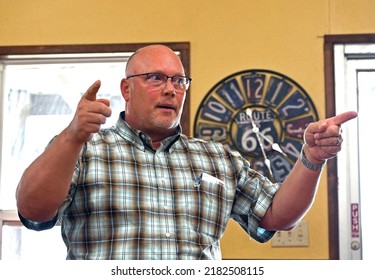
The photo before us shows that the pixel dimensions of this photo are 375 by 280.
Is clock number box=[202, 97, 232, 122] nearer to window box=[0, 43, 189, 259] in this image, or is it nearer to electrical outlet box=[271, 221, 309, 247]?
window box=[0, 43, 189, 259]

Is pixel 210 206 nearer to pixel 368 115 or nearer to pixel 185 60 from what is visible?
pixel 185 60

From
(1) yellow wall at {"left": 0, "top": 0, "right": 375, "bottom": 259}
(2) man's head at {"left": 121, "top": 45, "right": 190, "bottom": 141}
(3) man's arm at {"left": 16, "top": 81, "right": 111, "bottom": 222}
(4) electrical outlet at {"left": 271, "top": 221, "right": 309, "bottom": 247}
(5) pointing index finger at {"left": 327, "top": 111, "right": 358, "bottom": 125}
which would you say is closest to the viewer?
(3) man's arm at {"left": 16, "top": 81, "right": 111, "bottom": 222}

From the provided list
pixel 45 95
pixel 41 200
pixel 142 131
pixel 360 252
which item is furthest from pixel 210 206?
pixel 45 95

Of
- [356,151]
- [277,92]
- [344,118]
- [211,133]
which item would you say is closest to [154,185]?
[344,118]

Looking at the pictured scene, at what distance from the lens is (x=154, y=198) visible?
6.21ft

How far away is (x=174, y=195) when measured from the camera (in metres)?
1.92

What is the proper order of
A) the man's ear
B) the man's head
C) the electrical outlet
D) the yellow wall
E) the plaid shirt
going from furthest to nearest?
the yellow wall → the electrical outlet → the man's ear → the man's head → the plaid shirt

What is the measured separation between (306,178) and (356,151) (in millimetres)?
1358

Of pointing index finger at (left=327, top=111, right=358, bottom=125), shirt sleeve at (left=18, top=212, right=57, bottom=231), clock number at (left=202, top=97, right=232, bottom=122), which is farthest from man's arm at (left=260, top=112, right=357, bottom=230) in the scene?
clock number at (left=202, top=97, right=232, bottom=122)

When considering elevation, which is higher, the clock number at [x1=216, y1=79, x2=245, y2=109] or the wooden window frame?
the wooden window frame

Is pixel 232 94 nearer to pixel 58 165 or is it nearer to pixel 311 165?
pixel 311 165

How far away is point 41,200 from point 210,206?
1.65 feet

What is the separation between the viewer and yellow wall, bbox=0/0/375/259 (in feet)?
10.2

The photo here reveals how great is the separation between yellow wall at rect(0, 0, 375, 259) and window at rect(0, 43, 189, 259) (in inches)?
3.2
